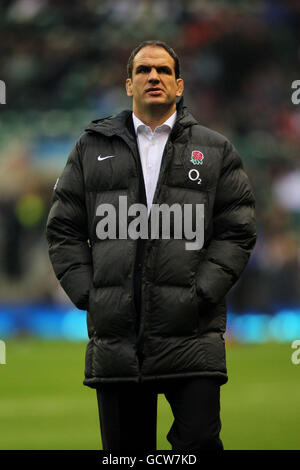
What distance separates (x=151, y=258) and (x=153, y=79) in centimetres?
84

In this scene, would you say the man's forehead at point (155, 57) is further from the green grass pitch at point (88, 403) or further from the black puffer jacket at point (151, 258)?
the green grass pitch at point (88, 403)

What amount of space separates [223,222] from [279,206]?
80.5 ft

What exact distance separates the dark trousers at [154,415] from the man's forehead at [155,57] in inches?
57.9

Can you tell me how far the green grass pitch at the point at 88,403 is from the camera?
32.2ft

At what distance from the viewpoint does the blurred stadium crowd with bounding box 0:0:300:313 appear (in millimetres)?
30797

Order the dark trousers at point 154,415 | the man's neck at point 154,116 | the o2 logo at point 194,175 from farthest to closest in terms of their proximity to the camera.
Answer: the man's neck at point 154,116, the o2 logo at point 194,175, the dark trousers at point 154,415

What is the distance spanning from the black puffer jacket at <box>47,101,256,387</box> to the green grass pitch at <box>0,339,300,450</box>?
Result: 2971 millimetres

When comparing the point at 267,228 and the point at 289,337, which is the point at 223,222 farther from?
the point at 267,228

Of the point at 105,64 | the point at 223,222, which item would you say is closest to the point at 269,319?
the point at 105,64

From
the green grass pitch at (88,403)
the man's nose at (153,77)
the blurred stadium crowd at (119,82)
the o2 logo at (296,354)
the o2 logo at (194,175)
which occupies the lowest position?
the green grass pitch at (88,403)

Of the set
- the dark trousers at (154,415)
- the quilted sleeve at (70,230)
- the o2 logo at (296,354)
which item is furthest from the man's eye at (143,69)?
the o2 logo at (296,354)

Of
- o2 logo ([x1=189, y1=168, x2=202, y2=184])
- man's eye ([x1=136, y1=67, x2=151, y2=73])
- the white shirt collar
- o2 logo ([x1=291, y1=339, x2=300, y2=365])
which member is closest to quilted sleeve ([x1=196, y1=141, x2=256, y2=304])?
o2 logo ([x1=189, y1=168, x2=202, y2=184])

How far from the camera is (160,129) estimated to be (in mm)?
6262

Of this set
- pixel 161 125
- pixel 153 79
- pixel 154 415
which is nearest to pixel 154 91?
pixel 153 79
